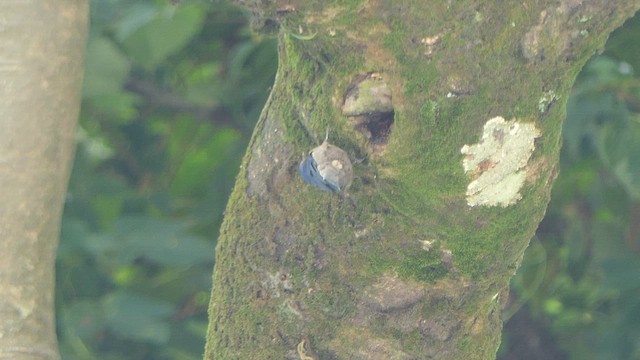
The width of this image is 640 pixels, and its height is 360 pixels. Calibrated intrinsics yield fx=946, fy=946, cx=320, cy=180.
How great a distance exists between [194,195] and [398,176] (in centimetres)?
110

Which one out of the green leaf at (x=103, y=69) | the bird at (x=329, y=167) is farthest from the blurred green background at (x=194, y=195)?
the bird at (x=329, y=167)

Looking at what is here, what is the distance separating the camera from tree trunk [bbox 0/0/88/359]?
1.00 m

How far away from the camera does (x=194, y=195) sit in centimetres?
200

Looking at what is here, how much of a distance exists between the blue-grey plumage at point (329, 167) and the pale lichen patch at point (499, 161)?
0.38 ft

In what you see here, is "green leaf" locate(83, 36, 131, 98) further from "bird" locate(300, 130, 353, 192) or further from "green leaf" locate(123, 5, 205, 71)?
"bird" locate(300, 130, 353, 192)

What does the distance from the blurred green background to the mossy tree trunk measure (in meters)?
0.70

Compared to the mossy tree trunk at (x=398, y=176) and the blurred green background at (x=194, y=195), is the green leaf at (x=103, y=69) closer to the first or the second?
the blurred green background at (x=194, y=195)

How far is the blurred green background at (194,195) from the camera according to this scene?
70.5 inches

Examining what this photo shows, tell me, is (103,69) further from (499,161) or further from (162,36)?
(499,161)

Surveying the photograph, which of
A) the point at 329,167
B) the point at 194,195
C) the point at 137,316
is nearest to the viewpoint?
the point at 329,167

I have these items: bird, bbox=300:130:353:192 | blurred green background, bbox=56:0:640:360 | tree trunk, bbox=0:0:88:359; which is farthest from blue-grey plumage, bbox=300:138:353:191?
blurred green background, bbox=56:0:640:360

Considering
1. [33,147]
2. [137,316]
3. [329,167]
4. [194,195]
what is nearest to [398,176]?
[329,167]

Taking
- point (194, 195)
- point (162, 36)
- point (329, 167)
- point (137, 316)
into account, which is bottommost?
point (329, 167)

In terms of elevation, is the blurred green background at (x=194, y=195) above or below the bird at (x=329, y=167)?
above
